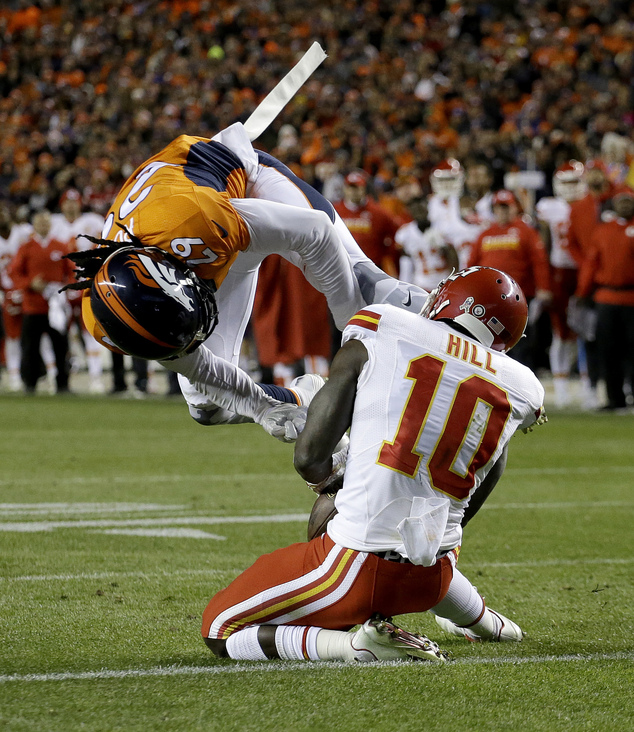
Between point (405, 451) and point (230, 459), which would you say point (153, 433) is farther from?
point (405, 451)

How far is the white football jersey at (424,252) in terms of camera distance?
12.1 metres

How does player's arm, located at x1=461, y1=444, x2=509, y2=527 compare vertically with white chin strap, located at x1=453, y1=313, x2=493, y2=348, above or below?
below

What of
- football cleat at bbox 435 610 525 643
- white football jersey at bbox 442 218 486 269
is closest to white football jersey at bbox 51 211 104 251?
white football jersey at bbox 442 218 486 269

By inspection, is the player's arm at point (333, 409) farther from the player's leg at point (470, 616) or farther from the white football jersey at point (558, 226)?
the white football jersey at point (558, 226)

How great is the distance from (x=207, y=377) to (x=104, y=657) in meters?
1.29

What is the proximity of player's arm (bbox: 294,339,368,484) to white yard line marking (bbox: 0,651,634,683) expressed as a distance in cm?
50

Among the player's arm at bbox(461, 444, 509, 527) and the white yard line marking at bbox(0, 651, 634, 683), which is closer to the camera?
the white yard line marking at bbox(0, 651, 634, 683)

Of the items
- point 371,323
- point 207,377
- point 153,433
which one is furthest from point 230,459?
point 371,323

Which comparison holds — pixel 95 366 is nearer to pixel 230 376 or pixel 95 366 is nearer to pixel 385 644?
pixel 230 376

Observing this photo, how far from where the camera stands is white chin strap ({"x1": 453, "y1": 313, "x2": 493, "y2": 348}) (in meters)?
3.08

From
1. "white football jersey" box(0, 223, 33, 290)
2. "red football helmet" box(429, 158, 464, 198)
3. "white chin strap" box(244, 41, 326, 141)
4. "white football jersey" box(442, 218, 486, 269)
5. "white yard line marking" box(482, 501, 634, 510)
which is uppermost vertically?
"white chin strap" box(244, 41, 326, 141)

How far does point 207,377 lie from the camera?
411cm

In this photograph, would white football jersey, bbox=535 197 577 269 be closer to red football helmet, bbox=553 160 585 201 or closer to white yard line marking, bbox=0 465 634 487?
red football helmet, bbox=553 160 585 201

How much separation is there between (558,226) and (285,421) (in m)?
9.12
